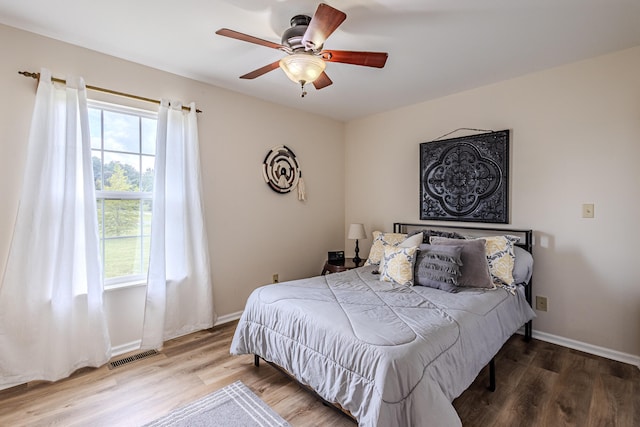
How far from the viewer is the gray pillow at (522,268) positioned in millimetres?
2617

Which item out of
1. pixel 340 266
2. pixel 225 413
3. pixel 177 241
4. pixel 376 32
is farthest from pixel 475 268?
pixel 177 241

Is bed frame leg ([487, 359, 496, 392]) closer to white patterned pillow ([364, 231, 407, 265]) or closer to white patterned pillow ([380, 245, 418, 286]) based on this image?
white patterned pillow ([380, 245, 418, 286])

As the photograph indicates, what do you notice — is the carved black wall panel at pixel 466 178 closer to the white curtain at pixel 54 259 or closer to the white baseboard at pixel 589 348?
the white baseboard at pixel 589 348

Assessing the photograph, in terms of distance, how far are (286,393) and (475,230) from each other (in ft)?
7.77

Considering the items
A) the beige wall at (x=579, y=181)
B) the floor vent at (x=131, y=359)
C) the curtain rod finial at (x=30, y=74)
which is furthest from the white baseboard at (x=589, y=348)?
the curtain rod finial at (x=30, y=74)

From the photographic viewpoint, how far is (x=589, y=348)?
102 inches

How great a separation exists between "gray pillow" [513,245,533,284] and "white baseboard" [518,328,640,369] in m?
0.60

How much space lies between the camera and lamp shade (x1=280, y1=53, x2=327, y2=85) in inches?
73.4

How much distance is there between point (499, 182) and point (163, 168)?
121 inches

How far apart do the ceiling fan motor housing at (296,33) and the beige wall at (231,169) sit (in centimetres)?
105

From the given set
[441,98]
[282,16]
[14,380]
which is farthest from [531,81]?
[14,380]

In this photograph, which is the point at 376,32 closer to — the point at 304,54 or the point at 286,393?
the point at 304,54


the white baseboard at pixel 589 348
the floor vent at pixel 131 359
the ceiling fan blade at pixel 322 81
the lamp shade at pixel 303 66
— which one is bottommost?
the floor vent at pixel 131 359

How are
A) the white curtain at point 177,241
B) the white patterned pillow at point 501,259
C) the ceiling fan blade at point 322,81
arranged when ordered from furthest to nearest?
the white curtain at point 177,241, the white patterned pillow at point 501,259, the ceiling fan blade at point 322,81
